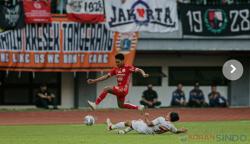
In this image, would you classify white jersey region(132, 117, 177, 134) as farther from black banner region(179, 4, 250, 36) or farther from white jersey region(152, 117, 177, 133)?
black banner region(179, 4, 250, 36)

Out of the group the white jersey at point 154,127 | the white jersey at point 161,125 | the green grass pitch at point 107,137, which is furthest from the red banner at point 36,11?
the white jersey at point 161,125

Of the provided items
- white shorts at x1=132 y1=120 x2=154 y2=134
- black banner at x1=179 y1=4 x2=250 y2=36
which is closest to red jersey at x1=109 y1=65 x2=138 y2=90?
white shorts at x1=132 y1=120 x2=154 y2=134

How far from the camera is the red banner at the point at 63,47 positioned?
3422 cm

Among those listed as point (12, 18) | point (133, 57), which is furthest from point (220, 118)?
point (12, 18)

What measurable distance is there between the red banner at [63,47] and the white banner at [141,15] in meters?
0.43

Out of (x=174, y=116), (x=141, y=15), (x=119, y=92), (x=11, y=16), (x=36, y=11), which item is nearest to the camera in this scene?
(x=174, y=116)

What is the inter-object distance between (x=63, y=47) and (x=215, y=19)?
7701 mm

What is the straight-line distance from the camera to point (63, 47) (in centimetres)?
3491

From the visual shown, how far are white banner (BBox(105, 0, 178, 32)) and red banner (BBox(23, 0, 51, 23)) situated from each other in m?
2.85

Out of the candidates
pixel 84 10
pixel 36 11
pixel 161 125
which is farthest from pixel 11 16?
pixel 161 125

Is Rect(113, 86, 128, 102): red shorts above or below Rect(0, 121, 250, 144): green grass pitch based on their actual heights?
above

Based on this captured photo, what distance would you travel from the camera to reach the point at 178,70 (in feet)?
128

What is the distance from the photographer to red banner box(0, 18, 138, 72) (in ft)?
112

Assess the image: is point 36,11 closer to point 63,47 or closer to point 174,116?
point 63,47
